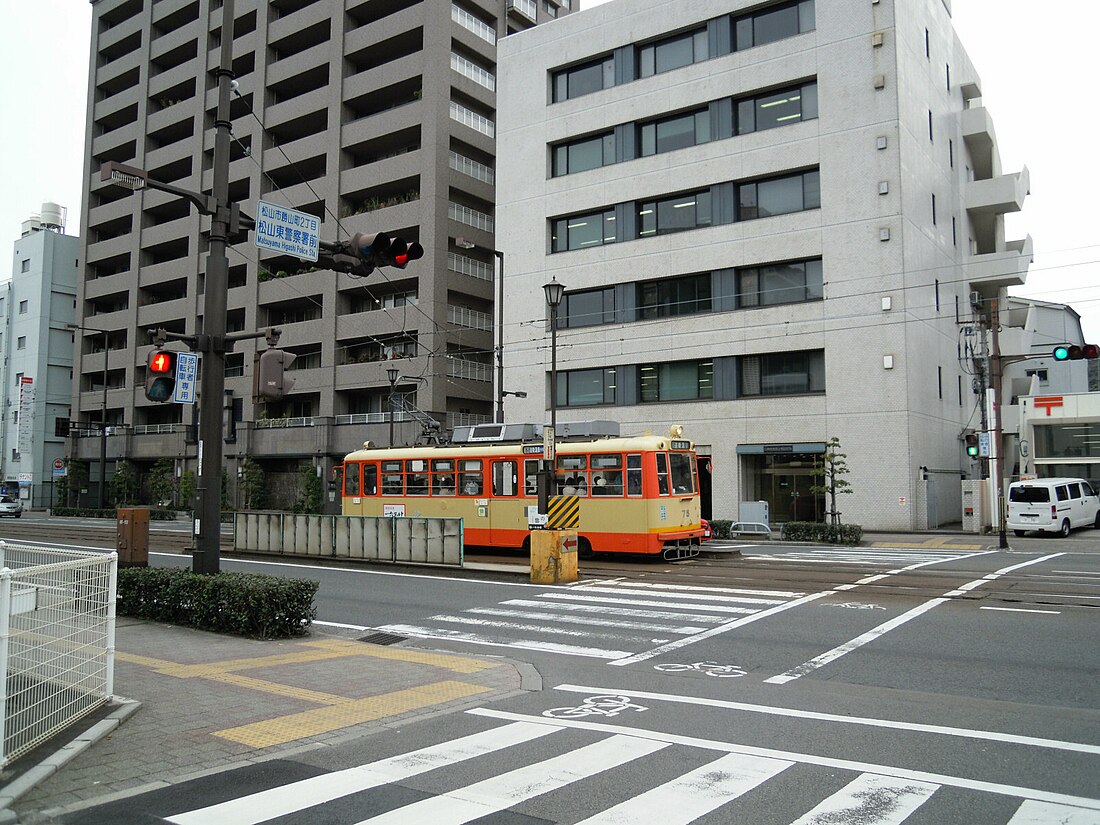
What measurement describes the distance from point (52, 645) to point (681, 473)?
52.5ft

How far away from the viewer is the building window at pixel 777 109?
35438 mm

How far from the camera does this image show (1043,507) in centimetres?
2920

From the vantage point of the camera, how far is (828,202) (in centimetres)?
3419

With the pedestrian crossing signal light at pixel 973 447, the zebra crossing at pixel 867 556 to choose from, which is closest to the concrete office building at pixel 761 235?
the pedestrian crossing signal light at pixel 973 447

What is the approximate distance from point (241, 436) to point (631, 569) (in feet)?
131

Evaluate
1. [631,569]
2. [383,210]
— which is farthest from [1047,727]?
[383,210]

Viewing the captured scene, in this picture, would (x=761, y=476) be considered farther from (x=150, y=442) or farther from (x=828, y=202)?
(x=150, y=442)

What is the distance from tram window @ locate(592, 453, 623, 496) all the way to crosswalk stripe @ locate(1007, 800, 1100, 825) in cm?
1525

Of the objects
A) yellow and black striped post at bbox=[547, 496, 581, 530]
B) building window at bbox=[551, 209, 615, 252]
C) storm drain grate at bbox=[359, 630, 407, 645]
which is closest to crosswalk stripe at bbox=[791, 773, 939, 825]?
storm drain grate at bbox=[359, 630, 407, 645]

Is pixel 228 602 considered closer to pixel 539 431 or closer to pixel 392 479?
pixel 539 431

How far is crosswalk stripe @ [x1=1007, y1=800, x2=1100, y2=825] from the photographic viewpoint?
15.9ft

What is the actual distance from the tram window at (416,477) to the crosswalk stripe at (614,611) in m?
9.24

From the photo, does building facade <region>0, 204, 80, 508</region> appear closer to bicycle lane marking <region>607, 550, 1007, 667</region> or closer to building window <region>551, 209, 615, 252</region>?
building window <region>551, 209, 615, 252</region>

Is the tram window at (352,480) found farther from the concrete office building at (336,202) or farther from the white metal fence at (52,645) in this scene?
the white metal fence at (52,645)
